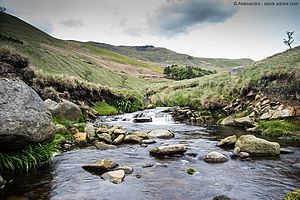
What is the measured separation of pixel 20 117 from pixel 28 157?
203cm

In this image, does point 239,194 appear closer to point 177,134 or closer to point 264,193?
point 264,193

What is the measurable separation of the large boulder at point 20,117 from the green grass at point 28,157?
38 centimetres

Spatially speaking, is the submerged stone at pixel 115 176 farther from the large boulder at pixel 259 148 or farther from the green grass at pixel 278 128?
the green grass at pixel 278 128

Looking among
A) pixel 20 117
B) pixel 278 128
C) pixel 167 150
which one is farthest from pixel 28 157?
pixel 278 128

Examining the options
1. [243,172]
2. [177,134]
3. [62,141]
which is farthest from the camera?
[177,134]

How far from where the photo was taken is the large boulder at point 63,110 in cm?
2301

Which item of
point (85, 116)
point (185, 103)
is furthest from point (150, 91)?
point (85, 116)

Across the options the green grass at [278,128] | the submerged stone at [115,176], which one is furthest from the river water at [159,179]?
the green grass at [278,128]

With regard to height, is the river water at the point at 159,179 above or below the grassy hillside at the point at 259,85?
below

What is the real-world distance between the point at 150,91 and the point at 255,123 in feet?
124

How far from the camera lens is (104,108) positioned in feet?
130

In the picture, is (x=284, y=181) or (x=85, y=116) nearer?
(x=284, y=181)

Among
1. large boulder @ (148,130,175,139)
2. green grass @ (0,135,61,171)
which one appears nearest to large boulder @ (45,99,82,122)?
large boulder @ (148,130,175,139)

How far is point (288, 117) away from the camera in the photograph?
969 inches
